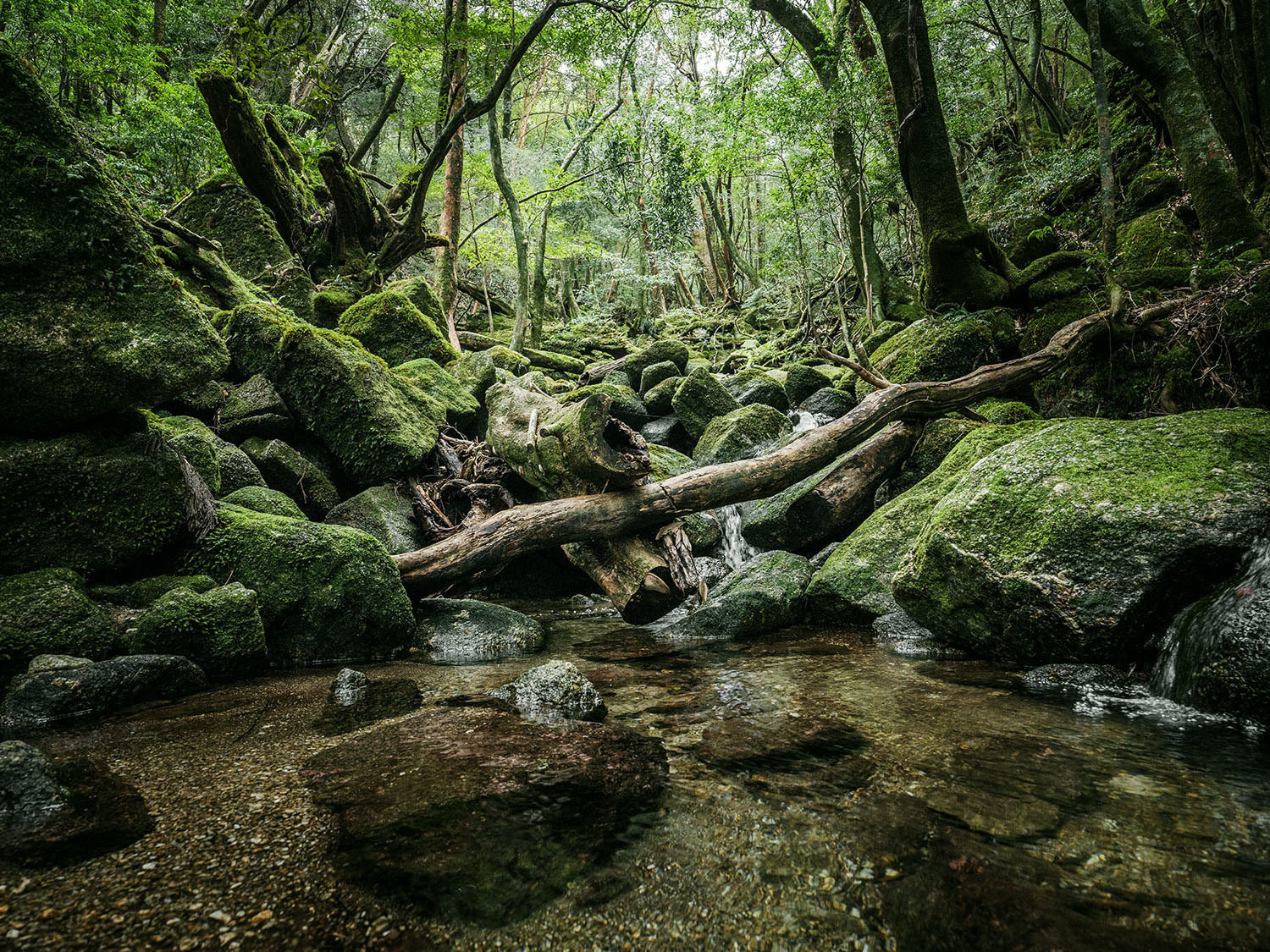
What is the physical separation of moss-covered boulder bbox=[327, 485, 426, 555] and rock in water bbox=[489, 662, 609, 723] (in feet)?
10.5

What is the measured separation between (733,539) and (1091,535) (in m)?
4.73

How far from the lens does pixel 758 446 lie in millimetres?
9195

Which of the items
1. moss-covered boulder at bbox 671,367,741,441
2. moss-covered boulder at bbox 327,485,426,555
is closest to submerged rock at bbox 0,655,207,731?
moss-covered boulder at bbox 327,485,426,555

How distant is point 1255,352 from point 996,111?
1641 centimetres

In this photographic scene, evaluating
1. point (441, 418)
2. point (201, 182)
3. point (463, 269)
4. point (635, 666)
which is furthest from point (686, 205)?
point (635, 666)

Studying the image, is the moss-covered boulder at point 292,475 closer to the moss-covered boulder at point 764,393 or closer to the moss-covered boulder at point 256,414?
the moss-covered boulder at point 256,414

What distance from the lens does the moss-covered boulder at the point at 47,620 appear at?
3541 mm

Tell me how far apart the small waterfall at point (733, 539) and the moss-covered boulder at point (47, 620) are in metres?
6.09

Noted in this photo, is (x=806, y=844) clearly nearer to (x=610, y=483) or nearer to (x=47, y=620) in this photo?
(x=610, y=483)

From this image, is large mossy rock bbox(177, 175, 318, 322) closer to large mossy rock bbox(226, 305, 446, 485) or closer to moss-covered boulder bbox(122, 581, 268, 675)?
large mossy rock bbox(226, 305, 446, 485)

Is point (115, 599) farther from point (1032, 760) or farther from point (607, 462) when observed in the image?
point (1032, 760)

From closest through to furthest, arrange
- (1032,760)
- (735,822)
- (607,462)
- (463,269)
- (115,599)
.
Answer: (735,822)
(1032,760)
(115,599)
(607,462)
(463,269)

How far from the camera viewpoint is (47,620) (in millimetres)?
3664

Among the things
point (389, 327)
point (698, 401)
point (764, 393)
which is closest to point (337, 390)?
point (389, 327)
